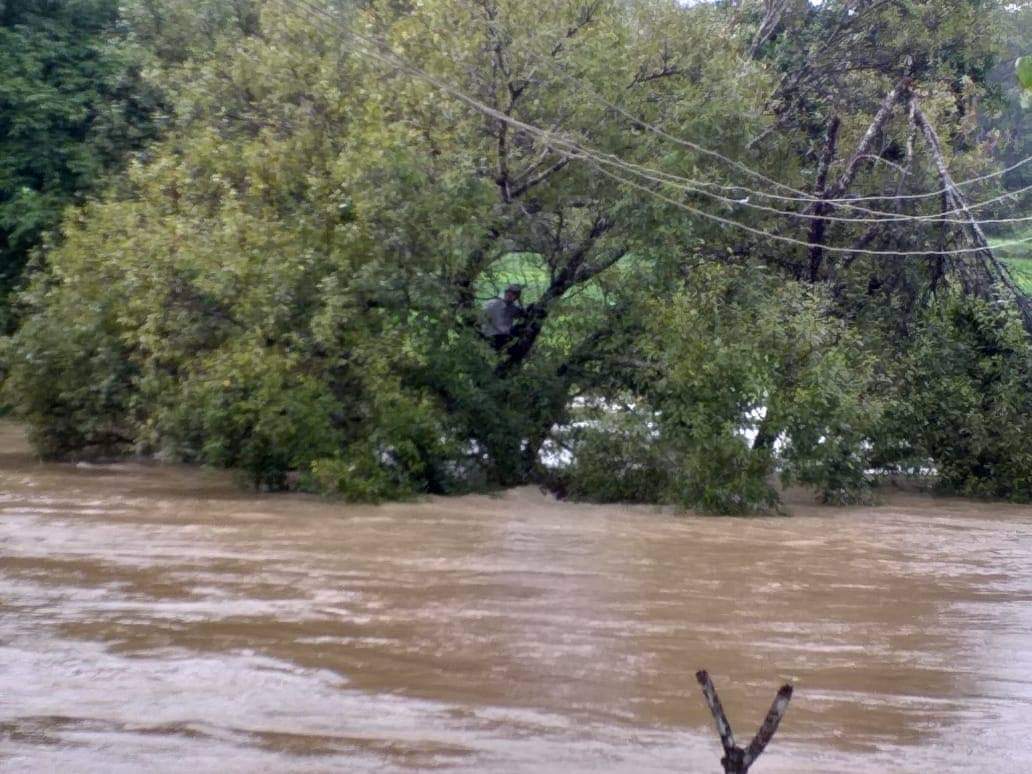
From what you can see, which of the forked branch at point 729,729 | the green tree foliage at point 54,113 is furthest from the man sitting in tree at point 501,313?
the forked branch at point 729,729

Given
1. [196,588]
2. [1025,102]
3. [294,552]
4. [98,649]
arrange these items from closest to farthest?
[1025,102] → [98,649] → [196,588] → [294,552]

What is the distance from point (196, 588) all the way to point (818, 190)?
390 inches

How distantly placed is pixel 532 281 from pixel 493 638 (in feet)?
25.2

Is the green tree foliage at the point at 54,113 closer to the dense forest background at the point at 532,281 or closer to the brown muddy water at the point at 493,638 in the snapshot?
the dense forest background at the point at 532,281

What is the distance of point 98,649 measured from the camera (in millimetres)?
7863

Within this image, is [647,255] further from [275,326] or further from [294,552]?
[294,552]

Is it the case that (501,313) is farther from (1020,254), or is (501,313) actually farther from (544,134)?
(1020,254)

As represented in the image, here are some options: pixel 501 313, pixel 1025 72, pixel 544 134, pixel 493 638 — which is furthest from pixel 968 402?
pixel 1025 72

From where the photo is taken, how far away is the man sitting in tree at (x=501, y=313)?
1454cm

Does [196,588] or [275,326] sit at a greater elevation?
[275,326]

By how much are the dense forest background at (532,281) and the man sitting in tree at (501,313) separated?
0.57ft

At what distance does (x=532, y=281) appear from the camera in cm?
1538

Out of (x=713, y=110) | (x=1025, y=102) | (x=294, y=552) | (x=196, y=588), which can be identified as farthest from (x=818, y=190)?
(x=1025, y=102)

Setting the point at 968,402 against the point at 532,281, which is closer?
the point at 968,402
